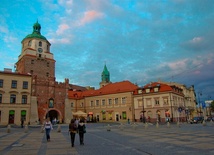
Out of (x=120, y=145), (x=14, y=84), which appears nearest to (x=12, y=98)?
(x=14, y=84)

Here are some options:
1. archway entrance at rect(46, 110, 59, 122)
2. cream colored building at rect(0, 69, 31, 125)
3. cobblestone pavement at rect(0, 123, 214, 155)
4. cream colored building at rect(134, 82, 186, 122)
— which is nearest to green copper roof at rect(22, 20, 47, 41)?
Answer: cream colored building at rect(0, 69, 31, 125)

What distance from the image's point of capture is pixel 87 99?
66812 mm

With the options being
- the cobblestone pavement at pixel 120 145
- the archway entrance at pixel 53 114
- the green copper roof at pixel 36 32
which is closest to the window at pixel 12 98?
the archway entrance at pixel 53 114

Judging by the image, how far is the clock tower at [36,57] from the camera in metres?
56.7

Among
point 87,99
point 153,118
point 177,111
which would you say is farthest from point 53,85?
point 177,111

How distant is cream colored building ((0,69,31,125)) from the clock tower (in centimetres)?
1012

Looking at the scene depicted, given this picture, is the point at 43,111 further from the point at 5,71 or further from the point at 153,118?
the point at 153,118

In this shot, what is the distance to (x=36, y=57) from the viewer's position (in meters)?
58.0

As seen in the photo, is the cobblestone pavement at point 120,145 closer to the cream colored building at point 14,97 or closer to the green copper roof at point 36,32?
the cream colored building at point 14,97

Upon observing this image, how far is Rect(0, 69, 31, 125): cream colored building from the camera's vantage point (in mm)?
42719

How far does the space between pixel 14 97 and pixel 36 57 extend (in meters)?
17.1

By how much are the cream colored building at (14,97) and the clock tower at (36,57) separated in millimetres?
10120

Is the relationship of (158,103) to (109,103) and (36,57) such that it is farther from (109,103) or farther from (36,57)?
(36,57)

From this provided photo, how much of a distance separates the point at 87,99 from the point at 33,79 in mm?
20771
